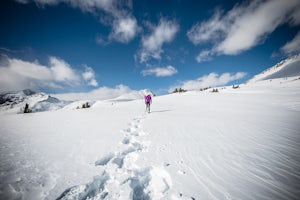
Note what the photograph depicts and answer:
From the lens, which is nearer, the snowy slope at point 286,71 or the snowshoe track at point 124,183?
the snowshoe track at point 124,183

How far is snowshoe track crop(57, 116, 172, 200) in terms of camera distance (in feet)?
7.84

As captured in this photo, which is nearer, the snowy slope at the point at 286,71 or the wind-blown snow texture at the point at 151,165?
the wind-blown snow texture at the point at 151,165

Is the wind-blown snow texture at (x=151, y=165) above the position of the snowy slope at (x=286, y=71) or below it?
below

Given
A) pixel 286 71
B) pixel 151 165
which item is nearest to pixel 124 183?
pixel 151 165

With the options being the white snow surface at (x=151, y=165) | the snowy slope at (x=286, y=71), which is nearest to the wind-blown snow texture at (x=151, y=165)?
the white snow surface at (x=151, y=165)

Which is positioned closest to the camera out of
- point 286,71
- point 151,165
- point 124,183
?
point 124,183

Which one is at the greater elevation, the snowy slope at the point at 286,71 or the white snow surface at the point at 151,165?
the snowy slope at the point at 286,71

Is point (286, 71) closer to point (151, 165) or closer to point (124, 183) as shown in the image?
point (151, 165)

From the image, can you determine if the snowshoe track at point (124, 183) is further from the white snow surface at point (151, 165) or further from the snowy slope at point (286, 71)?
the snowy slope at point (286, 71)

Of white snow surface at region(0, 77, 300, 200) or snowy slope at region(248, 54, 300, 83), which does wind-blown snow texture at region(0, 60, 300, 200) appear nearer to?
white snow surface at region(0, 77, 300, 200)

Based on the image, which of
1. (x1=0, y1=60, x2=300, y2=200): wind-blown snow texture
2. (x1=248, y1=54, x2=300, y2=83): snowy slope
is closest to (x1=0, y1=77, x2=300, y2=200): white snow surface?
(x1=0, y1=60, x2=300, y2=200): wind-blown snow texture

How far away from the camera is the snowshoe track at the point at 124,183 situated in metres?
2.39

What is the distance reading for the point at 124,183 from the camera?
8.74 feet

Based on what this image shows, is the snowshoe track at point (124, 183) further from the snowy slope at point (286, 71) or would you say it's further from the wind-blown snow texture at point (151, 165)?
the snowy slope at point (286, 71)
